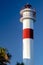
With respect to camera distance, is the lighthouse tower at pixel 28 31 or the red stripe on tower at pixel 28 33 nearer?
the lighthouse tower at pixel 28 31

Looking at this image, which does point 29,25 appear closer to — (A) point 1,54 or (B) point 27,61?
(B) point 27,61

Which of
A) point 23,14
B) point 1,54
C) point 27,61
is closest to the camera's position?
point 1,54

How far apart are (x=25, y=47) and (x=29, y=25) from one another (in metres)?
3.53

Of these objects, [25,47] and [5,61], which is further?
[25,47]

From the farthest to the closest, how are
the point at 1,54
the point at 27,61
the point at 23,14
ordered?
1. the point at 23,14
2. the point at 27,61
3. the point at 1,54

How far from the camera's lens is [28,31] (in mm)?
44750

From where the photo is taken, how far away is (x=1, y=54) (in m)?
32.4

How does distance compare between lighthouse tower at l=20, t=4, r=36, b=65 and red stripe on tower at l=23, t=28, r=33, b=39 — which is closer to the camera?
lighthouse tower at l=20, t=4, r=36, b=65

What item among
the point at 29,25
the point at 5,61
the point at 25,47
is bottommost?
the point at 5,61

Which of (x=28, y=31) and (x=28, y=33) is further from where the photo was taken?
(x=28, y=31)

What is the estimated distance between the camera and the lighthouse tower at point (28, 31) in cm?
4395

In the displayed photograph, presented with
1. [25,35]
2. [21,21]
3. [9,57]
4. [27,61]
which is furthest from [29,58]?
[9,57]

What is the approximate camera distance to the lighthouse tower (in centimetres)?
4395

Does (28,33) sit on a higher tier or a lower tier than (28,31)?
lower
